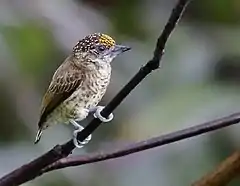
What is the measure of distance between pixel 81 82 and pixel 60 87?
57 millimetres

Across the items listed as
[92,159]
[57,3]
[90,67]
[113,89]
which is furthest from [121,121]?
[92,159]

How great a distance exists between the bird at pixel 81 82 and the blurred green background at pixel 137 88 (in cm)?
57

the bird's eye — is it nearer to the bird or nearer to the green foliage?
the bird

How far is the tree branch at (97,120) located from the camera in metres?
0.50

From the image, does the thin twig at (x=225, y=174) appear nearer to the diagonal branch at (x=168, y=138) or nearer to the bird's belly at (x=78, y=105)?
the diagonal branch at (x=168, y=138)

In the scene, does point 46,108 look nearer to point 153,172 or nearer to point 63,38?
point 153,172

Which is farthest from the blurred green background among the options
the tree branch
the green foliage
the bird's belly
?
the tree branch

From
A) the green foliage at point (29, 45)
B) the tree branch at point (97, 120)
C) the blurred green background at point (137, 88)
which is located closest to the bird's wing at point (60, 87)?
the tree branch at point (97, 120)

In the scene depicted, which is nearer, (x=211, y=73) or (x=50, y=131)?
(x=50, y=131)

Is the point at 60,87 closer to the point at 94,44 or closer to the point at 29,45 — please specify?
the point at 94,44

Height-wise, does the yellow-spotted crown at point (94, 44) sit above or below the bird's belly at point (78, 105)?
above

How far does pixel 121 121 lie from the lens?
74.3 inches

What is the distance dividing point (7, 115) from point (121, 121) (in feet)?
0.99

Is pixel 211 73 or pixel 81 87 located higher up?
pixel 81 87
